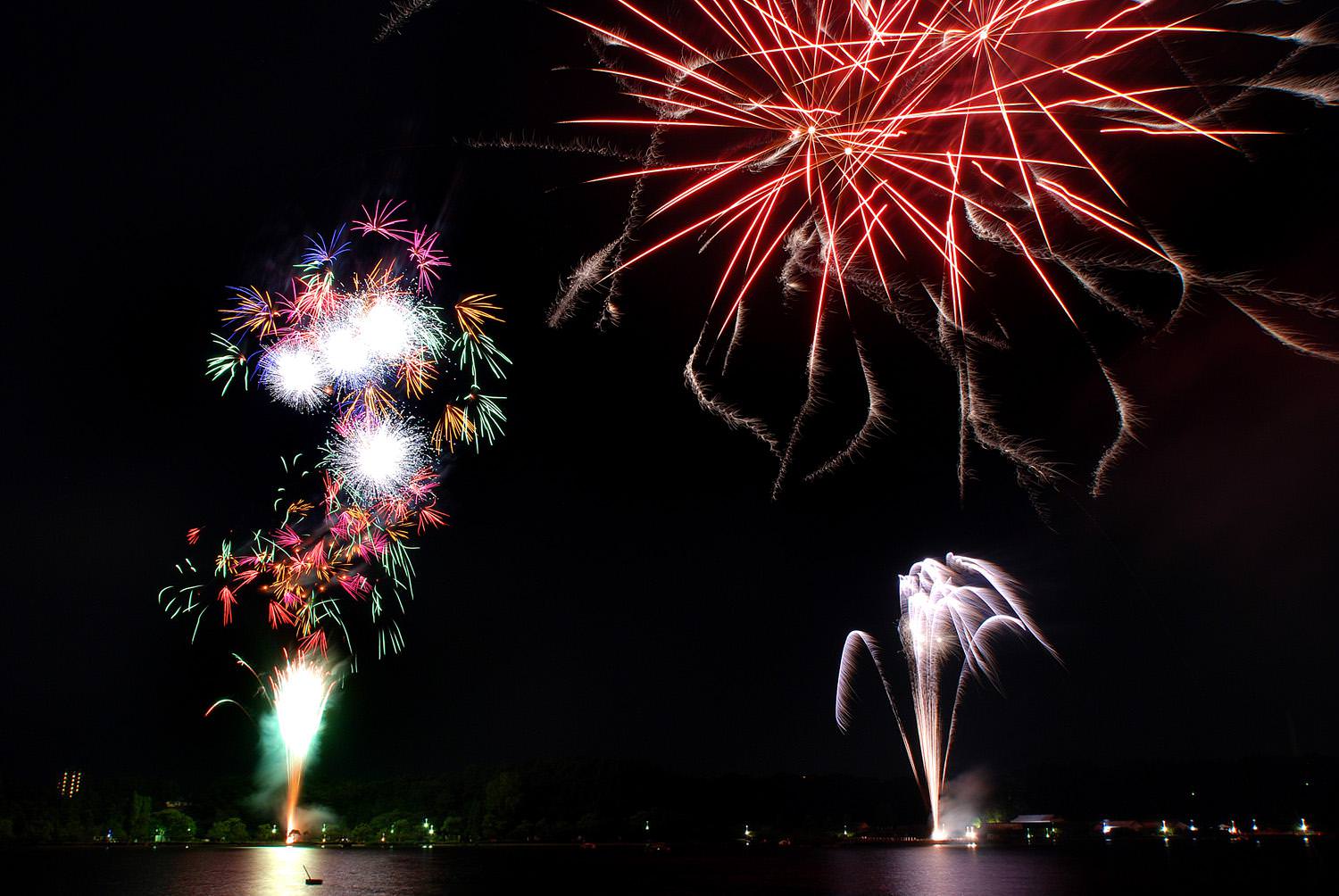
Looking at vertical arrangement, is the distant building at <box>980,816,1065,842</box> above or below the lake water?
below

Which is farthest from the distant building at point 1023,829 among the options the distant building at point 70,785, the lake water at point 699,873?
the distant building at point 70,785

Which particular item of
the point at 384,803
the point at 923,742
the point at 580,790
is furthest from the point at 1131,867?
the point at 384,803

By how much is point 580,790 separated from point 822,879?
2516 inches

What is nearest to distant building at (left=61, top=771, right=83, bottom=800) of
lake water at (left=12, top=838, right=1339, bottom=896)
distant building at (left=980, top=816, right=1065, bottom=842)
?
lake water at (left=12, top=838, right=1339, bottom=896)

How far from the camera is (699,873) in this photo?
42656 mm

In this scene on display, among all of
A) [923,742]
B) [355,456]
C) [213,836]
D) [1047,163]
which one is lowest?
[213,836]

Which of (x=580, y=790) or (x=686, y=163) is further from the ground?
(x=686, y=163)

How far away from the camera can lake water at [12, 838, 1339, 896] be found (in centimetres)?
3231

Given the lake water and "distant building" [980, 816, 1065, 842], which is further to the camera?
"distant building" [980, 816, 1065, 842]

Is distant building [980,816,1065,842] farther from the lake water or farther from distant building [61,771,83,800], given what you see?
distant building [61,771,83,800]

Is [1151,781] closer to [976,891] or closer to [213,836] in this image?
[976,891]

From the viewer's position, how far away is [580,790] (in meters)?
96.8

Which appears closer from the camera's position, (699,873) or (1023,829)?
(699,873)

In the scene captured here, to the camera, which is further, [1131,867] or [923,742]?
[1131,867]
